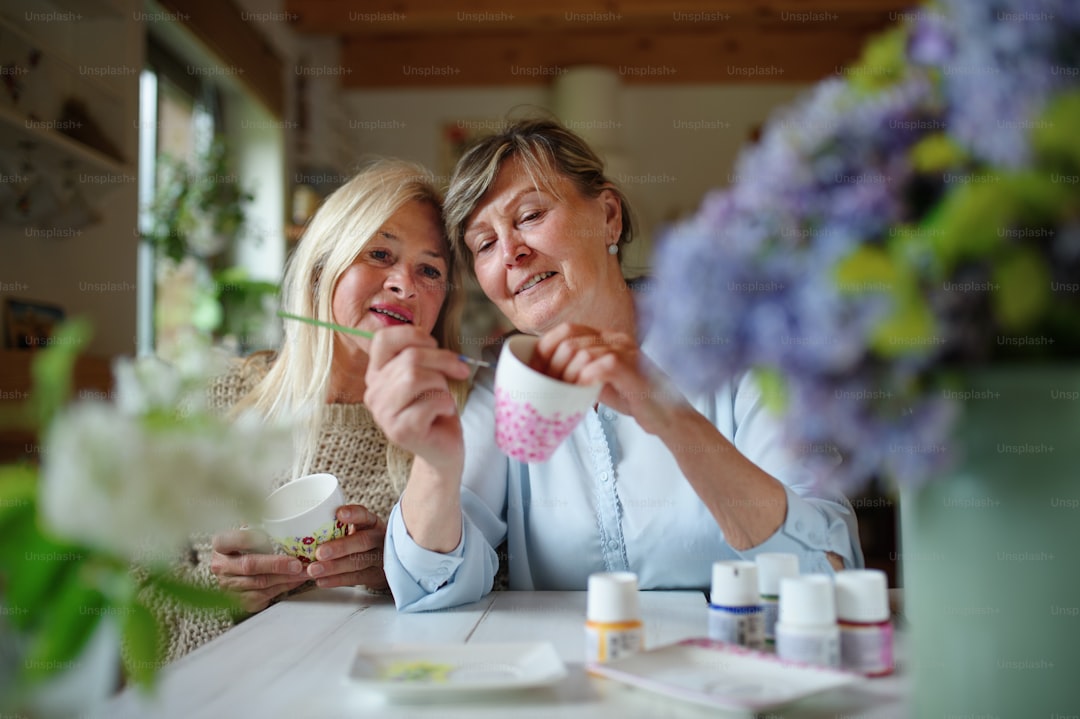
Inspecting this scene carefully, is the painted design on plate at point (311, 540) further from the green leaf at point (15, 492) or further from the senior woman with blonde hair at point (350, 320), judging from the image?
the green leaf at point (15, 492)

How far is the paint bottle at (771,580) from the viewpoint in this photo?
0.92 m

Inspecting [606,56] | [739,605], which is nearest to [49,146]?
[739,605]

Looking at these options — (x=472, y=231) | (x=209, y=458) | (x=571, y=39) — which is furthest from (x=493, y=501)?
(x=571, y=39)

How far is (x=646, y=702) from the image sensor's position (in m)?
0.77

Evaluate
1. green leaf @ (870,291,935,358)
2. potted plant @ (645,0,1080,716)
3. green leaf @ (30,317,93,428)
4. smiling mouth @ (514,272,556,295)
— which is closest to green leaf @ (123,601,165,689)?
green leaf @ (30,317,93,428)

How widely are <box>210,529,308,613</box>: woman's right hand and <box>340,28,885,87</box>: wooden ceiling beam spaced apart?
4.29 m

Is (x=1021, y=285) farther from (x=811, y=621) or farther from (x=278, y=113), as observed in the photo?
(x=278, y=113)

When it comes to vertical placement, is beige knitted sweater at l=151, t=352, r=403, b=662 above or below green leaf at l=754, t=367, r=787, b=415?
below

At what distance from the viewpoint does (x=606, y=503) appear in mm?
1475

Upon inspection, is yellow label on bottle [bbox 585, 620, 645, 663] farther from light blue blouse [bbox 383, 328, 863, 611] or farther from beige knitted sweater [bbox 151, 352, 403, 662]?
beige knitted sweater [bbox 151, 352, 403, 662]

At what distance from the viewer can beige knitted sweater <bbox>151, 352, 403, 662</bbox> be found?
159 centimetres

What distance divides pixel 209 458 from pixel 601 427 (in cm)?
100

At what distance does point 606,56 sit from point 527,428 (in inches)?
184

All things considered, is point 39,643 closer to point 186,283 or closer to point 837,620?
point 837,620
